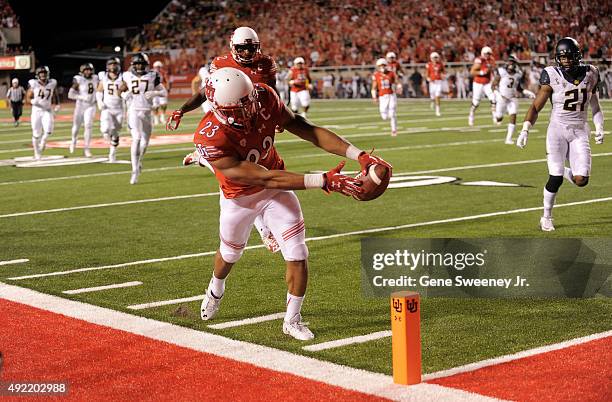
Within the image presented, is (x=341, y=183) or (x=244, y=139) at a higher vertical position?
(x=244, y=139)

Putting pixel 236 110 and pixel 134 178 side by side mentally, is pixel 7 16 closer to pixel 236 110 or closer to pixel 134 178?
pixel 134 178

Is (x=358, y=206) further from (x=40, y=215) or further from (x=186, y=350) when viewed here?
(x=186, y=350)

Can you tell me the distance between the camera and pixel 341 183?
4.95 meters

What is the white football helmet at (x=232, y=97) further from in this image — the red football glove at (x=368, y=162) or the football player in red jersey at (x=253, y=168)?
the red football glove at (x=368, y=162)

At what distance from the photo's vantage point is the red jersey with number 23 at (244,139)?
17.9ft

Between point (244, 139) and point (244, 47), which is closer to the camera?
point (244, 139)

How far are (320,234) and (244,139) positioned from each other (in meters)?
3.92

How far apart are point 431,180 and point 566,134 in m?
3.90

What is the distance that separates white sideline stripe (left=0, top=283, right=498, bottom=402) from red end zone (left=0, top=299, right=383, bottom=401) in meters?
0.08

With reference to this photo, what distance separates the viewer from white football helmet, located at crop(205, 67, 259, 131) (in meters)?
5.32

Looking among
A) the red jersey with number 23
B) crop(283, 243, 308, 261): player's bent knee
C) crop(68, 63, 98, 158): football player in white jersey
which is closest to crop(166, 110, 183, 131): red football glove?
the red jersey with number 23

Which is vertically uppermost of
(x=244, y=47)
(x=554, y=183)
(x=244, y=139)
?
(x=244, y=47)

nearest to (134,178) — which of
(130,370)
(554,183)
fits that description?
(554,183)

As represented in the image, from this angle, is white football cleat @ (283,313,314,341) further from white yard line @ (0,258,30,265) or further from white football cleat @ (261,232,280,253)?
white yard line @ (0,258,30,265)
